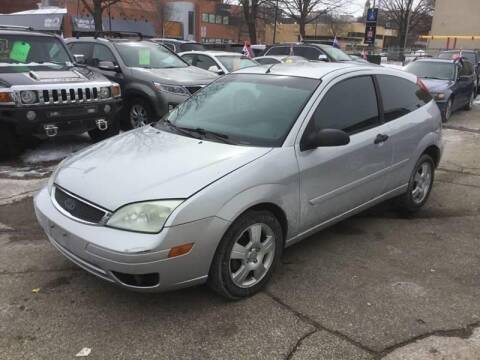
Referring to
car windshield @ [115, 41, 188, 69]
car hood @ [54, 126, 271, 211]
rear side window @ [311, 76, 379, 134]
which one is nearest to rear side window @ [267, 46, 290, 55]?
car windshield @ [115, 41, 188, 69]

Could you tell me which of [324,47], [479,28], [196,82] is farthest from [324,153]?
[479,28]

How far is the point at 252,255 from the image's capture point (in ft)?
11.4

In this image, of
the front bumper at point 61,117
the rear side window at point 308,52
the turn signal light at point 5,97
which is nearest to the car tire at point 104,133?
the front bumper at point 61,117

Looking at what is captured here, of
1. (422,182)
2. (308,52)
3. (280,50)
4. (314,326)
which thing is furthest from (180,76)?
(280,50)

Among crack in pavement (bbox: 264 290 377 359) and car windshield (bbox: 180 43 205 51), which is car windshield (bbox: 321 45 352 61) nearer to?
car windshield (bbox: 180 43 205 51)

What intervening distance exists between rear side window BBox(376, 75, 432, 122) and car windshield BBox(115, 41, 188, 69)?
5.45m

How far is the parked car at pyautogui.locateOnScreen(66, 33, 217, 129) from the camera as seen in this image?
337 inches

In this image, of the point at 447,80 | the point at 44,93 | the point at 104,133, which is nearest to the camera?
the point at 44,93

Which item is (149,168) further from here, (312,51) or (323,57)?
(312,51)

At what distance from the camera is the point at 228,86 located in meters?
4.61

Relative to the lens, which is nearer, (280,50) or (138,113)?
(138,113)

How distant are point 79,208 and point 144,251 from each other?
667 millimetres

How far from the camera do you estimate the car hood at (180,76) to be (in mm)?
8711

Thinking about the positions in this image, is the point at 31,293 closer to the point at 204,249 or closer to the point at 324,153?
the point at 204,249
